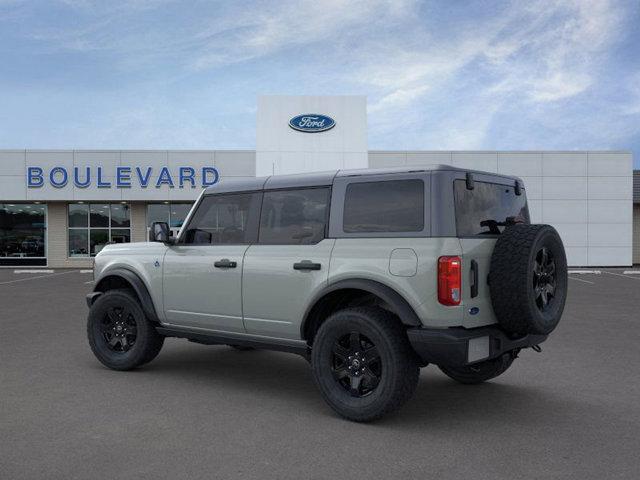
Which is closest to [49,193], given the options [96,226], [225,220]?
[96,226]

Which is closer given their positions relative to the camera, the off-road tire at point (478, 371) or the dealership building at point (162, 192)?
the off-road tire at point (478, 371)

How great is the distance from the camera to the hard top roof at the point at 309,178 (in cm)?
478

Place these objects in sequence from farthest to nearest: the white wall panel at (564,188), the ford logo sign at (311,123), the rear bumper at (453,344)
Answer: the white wall panel at (564,188)
the ford logo sign at (311,123)
the rear bumper at (453,344)

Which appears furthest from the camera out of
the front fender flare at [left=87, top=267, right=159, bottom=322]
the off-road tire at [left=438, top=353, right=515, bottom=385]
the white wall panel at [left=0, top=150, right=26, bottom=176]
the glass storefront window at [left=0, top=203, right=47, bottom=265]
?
the glass storefront window at [left=0, top=203, right=47, bottom=265]

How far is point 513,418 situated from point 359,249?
1.88 m

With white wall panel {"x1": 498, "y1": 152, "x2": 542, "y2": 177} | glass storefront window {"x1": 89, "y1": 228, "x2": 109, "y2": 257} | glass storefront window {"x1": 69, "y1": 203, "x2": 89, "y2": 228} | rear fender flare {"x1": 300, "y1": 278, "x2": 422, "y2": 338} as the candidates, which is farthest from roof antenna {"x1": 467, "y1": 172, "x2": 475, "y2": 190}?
glass storefront window {"x1": 69, "y1": 203, "x2": 89, "y2": 228}

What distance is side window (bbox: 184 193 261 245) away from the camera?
5715 millimetres

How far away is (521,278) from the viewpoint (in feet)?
14.8

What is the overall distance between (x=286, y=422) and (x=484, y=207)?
239cm

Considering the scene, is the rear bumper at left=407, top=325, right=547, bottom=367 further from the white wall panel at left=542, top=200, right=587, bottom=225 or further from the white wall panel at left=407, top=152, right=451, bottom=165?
the white wall panel at left=542, top=200, right=587, bottom=225

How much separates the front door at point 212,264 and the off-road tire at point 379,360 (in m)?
1.07

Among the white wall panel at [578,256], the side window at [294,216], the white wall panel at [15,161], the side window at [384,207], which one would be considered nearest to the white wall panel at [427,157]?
the white wall panel at [578,256]

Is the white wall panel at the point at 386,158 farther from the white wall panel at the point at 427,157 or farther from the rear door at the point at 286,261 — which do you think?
the rear door at the point at 286,261

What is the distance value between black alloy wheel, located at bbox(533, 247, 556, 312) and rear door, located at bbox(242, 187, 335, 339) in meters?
1.67
